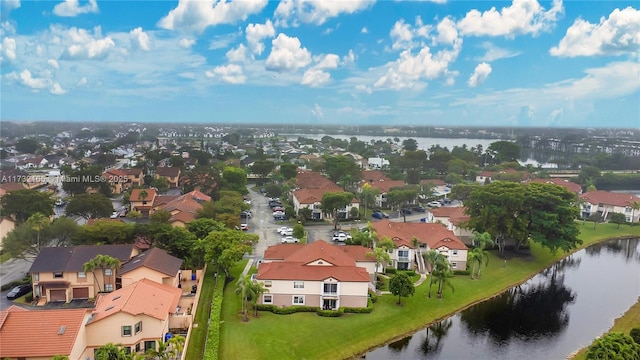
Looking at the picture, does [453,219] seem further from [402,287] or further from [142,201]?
→ [142,201]

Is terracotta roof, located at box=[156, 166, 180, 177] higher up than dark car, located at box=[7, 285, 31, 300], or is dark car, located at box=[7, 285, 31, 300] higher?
terracotta roof, located at box=[156, 166, 180, 177]

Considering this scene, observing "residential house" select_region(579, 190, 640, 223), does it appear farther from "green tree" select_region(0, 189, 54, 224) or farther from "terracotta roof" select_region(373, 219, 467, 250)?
"green tree" select_region(0, 189, 54, 224)

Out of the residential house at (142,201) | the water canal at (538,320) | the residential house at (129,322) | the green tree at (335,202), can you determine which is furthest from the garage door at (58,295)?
the green tree at (335,202)

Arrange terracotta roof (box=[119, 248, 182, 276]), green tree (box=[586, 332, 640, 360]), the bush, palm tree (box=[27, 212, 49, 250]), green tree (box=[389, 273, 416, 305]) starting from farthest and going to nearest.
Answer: palm tree (box=[27, 212, 49, 250]) → terracotta roof (box=[119, 248, 182, 276]) → green tree (box=[389, 273, 416, 305]) → the bush → green tree (box=[586, 332, 640, 360])

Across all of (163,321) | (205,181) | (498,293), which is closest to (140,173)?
(205,181)

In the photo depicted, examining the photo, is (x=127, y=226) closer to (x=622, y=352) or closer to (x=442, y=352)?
(x=442, y=352)

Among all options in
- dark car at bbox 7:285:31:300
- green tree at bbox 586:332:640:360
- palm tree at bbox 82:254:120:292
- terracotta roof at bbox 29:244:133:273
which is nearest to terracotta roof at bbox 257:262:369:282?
palm tree at bbox 82:254:120:292

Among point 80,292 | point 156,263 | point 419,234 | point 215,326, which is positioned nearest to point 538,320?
point 419,234
